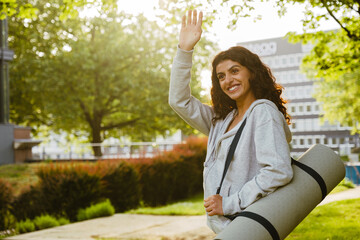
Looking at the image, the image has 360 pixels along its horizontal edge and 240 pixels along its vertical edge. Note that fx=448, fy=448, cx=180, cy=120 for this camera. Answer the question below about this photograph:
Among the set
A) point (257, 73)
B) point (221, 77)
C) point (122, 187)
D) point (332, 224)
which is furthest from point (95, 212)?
point (257, 73)

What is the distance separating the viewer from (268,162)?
2266 millimetres

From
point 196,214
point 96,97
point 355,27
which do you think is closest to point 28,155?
point 96,97

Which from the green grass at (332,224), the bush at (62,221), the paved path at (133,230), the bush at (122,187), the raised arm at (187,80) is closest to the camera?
the raised arm at (187,80)

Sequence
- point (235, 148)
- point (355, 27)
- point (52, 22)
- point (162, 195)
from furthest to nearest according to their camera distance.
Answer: point (52, 22) → point (162, 195) → point (355, 27) → point (235, 148)

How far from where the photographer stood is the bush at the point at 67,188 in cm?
865

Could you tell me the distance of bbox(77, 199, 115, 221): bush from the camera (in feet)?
28.0

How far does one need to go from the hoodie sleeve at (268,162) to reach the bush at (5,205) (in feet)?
23.0

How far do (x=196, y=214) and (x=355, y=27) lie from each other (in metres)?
5.64

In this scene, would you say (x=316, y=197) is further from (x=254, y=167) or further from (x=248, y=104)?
(x=248, y=104)

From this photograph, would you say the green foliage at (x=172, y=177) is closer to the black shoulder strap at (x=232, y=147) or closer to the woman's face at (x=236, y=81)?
the woman's face at (x=236, y=81)

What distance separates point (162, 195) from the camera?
1189 cm

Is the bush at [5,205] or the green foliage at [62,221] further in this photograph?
the bush at [5,205]

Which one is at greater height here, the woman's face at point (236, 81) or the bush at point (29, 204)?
the woman's face at point (236, 81)

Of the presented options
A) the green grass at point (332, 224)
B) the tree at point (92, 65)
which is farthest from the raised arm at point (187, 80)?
the tree at point (92, 65)
